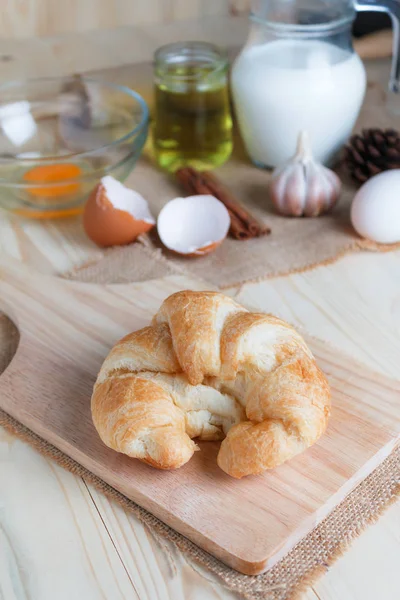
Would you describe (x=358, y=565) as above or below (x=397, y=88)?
below

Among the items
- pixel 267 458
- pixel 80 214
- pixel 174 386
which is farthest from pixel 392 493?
pixel 80 214

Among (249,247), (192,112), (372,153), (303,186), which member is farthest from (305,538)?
(192,112)

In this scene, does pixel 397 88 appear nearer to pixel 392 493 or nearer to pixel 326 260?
pixel 326 260

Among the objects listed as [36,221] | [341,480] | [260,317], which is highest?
[260,317]

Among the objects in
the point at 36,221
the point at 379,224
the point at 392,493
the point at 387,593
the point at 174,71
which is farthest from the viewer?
the point at 174,71

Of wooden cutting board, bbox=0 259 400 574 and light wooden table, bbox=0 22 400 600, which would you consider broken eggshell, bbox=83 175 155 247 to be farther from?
light wooden table, bbox=0 22 400 600

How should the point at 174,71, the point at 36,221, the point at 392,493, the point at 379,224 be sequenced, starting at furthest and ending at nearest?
the point at 174,71 < the point at 36,221 < the point at 379,224 < the point at 392,493

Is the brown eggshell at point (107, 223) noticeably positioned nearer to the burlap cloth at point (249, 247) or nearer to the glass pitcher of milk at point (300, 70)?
the burlap cloth at point (249, 247)
